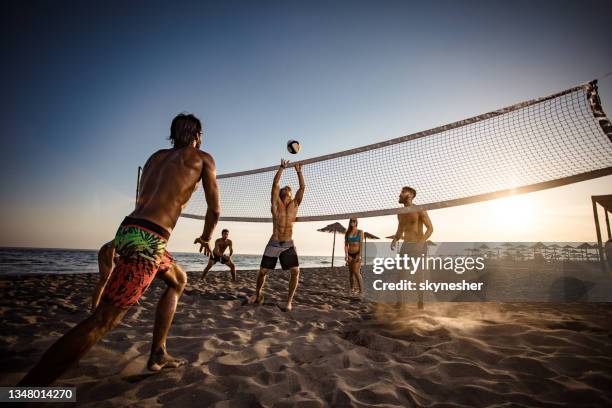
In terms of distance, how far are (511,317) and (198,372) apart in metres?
4.26

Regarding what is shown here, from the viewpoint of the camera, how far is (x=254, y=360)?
2.44 m

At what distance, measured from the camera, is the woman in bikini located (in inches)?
275

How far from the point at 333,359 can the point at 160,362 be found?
1410 millimetres

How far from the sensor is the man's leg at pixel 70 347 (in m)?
1.41

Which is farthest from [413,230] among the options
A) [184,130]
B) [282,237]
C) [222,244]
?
[222,244]

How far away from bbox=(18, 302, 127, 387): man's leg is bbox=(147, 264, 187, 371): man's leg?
1.56 feet

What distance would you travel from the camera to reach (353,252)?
714cm

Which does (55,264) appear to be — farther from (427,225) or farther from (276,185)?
(427,225)

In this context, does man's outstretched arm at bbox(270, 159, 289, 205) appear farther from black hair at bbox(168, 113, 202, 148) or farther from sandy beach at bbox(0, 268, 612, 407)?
black hair at bbox(168, 113, 202, 148)

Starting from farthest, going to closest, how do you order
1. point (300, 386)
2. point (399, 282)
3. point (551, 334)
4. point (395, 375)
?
1. point (399, 282)
2. point (551, 334)
3. point (395, 375)
4. point (300, 386)

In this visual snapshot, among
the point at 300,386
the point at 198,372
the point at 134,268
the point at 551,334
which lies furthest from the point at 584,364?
the point at 134,268

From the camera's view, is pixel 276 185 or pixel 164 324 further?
pixel 276 185

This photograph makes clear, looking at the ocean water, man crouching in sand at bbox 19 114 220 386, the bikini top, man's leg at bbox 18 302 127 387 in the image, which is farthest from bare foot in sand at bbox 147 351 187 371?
the ocean water

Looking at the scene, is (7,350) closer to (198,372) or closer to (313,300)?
(198,372)
